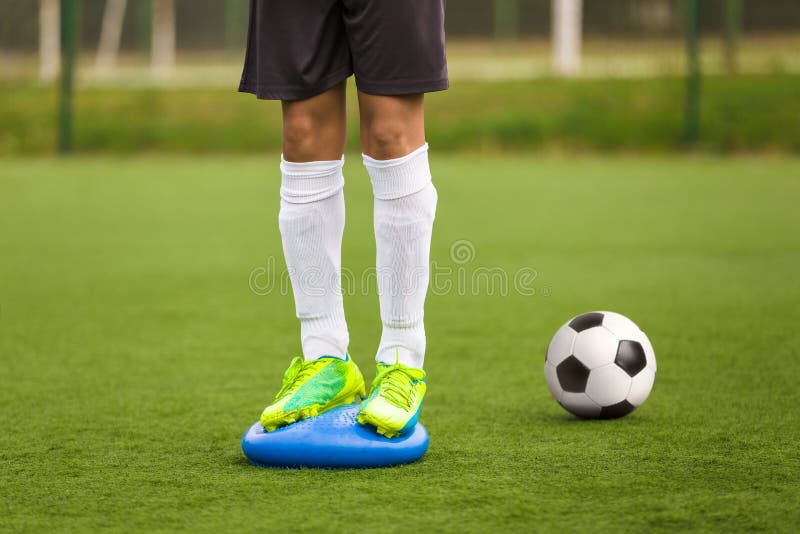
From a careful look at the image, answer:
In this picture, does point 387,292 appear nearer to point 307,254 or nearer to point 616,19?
point 307,254

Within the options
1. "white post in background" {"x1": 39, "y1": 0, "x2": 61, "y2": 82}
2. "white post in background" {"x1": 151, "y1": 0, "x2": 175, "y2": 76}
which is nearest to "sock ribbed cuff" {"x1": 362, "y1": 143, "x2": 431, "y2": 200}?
"white post in background" {"x1": 39, "y1": 0, "x2": 61, "y2": 82}

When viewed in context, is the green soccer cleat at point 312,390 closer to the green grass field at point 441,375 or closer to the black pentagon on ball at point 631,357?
the green grass field at point 441,375

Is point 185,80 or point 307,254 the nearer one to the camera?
point 307,254

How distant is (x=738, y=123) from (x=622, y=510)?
33.0 feet

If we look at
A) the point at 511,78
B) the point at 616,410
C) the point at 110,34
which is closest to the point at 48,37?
the point at 110,34

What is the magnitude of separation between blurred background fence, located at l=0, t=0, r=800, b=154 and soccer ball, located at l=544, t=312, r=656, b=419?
28.3 ft

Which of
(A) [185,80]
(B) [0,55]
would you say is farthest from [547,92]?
(B) [0,55]

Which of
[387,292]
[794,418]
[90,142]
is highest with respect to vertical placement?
[387,292]

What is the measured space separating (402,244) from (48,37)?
A: 12396 mm

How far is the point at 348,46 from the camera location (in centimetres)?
220

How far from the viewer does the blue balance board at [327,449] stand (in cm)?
208

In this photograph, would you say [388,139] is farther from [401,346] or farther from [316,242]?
[401,346]

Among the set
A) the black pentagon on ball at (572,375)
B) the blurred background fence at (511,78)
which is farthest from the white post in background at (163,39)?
the black pentagon on ball at (572,375)

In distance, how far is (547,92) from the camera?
12.4 meters
